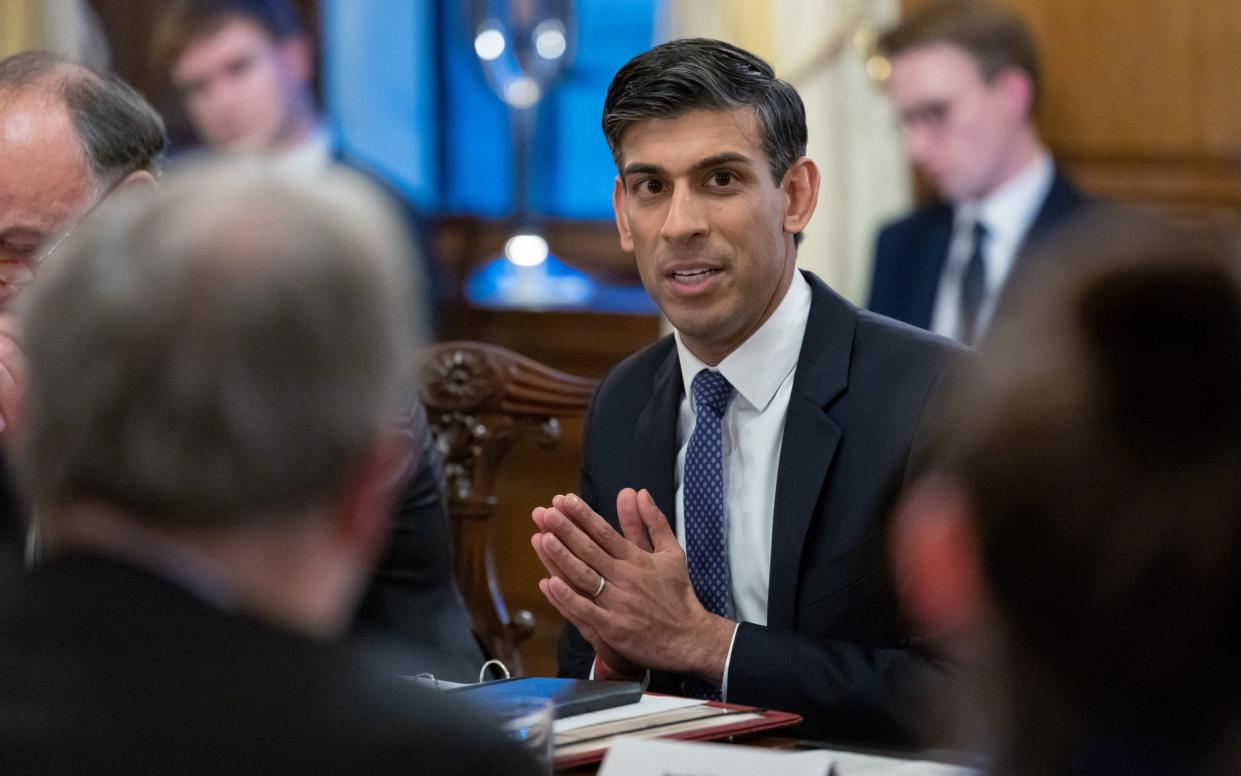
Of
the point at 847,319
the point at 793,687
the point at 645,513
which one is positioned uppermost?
the point at 847,319

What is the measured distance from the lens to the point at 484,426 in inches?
110

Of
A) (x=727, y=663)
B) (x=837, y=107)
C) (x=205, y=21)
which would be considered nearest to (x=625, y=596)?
(x=727, y=663)

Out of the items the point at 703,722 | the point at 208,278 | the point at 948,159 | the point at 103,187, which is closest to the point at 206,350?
the point at 208,278

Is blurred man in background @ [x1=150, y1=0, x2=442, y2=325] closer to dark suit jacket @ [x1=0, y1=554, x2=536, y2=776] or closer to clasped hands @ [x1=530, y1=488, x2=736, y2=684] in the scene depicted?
clasped hands @ [x1=530, y1=488, x2=736, y2=684]

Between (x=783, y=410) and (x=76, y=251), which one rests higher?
Answer: (x=76, y=251)

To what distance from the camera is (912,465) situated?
2.27 metres

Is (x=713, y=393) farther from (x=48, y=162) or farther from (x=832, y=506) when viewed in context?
(x=48, y=162)

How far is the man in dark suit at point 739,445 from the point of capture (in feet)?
6.80

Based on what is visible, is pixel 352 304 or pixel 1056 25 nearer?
pixel 352 304

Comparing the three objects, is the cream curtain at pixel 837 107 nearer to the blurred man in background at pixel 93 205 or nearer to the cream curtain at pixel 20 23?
the blurred man in background at pixel 93 205

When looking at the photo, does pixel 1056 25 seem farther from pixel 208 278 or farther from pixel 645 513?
pixel 208 278

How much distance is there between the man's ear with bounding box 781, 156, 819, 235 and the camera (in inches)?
99.2

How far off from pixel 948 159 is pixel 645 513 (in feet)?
7.96

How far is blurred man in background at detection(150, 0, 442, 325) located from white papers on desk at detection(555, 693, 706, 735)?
325cm
